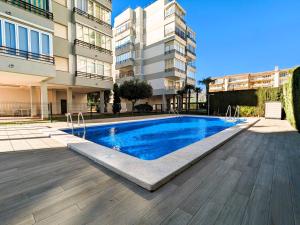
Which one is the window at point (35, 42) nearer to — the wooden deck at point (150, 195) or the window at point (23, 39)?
the window at point (23, 39)

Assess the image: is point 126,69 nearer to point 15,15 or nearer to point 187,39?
point 187,39

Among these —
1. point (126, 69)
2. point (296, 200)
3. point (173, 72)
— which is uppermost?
point (126, 69)

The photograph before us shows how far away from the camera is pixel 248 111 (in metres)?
16.2

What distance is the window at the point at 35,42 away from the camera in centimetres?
1046

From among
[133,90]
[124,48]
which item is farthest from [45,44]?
[124,48]

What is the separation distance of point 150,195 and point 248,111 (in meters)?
17.6

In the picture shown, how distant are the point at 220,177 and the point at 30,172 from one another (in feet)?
12.8

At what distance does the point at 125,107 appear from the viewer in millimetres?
29875

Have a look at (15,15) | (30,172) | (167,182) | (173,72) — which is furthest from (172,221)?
(173,72)

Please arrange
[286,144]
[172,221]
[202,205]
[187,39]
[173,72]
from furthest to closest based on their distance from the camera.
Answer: [187,39] → [173,72] → [286,144] → [202,205] → [172,221]

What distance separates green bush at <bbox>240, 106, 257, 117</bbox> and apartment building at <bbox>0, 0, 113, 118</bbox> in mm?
15657

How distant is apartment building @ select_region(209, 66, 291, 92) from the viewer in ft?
152

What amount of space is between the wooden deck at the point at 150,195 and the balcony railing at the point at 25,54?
9.32 metres

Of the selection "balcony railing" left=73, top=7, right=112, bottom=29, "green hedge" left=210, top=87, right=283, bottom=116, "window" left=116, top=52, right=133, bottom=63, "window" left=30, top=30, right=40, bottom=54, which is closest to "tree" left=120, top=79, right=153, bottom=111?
"balcony railing" left=73, top=7, right=112, bottom=29
